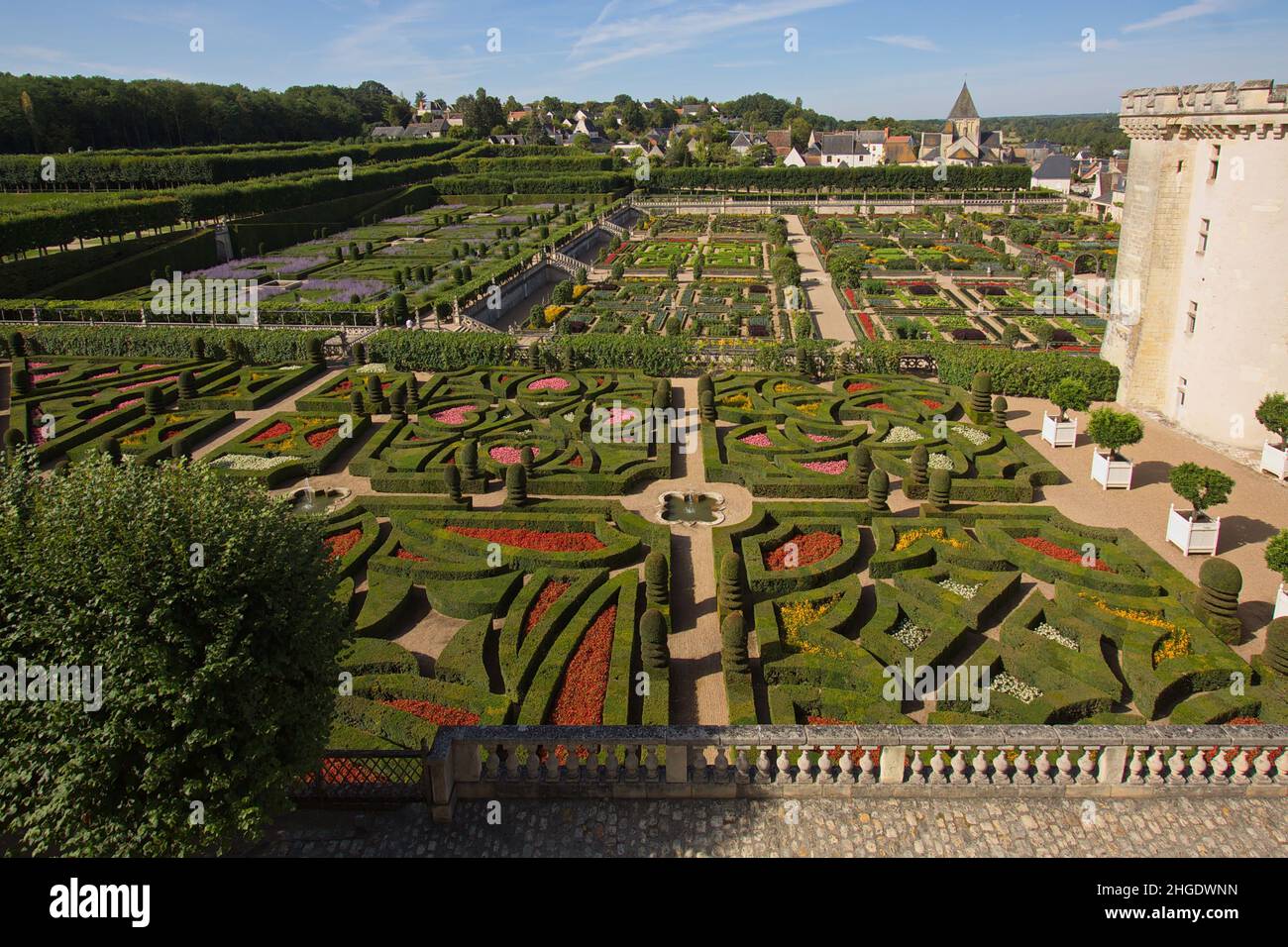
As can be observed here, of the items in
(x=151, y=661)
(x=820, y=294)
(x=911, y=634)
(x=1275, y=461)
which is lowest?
(x=911, y=634)

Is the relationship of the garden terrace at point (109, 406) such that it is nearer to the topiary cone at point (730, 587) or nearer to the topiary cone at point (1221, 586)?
the topiary cone at point (730, 587)

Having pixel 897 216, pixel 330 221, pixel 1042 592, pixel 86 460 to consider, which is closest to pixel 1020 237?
pixel 897 216

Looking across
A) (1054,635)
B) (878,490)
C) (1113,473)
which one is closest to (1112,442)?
(1113,473)

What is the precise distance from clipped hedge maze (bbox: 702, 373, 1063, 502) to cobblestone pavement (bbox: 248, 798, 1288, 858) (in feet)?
44.6

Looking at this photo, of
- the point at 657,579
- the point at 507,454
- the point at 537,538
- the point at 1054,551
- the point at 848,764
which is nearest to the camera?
the point at 848,764

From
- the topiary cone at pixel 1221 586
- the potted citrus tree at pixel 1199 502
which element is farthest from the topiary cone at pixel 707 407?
the topiary cone at pixel 1221 586

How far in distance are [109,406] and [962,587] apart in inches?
1281

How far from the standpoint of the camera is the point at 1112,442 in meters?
24.8

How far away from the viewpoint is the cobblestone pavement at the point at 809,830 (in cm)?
1112

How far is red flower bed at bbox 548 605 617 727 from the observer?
15.5 meters

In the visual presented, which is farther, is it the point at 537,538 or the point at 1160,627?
the point at 537,538

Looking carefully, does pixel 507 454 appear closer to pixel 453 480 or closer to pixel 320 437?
pixel 453 480

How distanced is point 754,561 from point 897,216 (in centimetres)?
8025
